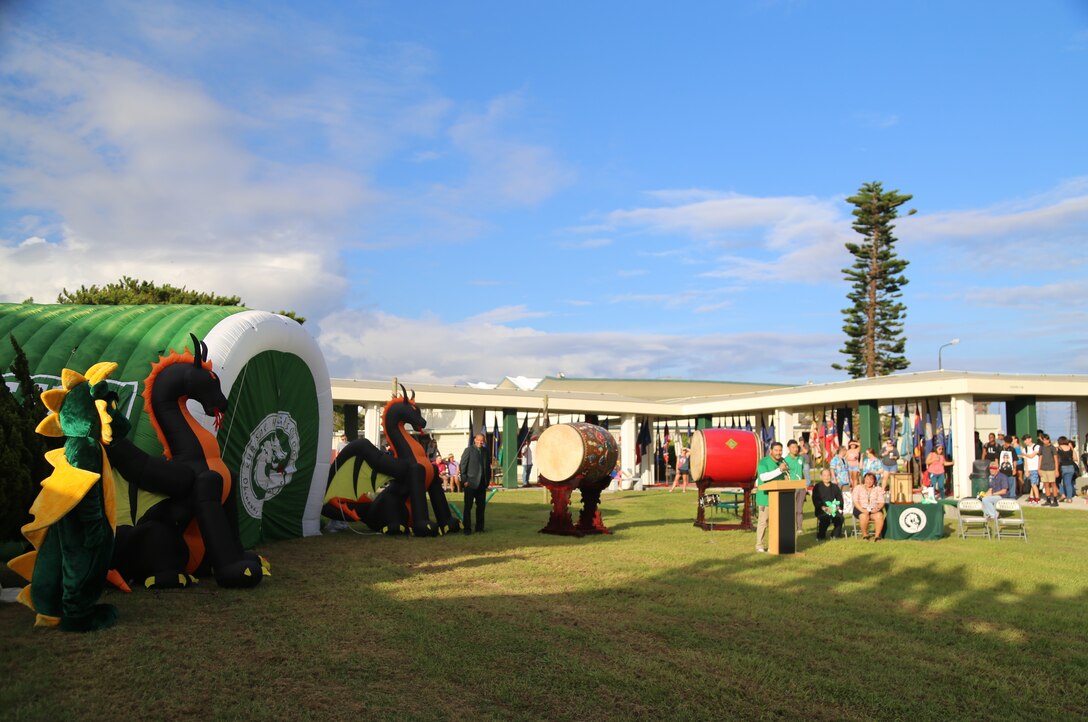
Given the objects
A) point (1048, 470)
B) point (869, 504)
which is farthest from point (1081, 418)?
point (869, 504)

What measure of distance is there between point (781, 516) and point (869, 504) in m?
2.54

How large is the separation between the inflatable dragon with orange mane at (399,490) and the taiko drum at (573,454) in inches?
67.4

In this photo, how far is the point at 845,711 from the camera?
4727 millimetres

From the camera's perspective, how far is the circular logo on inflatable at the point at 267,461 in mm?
10328

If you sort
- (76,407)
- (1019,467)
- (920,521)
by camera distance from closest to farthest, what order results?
1. (76,407)
2. (920,521)
3. (1019,467)

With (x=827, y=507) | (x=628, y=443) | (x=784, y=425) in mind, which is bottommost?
(x=827, y=507)

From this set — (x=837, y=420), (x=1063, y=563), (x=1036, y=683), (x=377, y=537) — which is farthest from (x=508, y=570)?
(x=837, y=420)

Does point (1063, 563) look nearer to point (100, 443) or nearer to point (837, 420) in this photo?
point (100, 443)

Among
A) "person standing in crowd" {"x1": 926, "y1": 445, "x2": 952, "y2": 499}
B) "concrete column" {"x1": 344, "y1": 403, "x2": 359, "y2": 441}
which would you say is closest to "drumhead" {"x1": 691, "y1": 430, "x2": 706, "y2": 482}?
"person standing in crowd" {"x1": 926, "y1": 445, "x2": 952, "y2": 499}

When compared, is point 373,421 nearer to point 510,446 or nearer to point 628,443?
point 510,446

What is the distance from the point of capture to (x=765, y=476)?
11.6 m

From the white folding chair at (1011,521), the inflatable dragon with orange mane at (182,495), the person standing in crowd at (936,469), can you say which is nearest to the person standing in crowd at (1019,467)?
the person standing in crowd at (936,469)

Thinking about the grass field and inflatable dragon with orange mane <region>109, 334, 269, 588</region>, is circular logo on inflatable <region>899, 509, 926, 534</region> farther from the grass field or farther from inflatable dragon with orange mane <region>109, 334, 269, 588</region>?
inflatable dragon with orange mane <region>109, 334, 269, 588</region>

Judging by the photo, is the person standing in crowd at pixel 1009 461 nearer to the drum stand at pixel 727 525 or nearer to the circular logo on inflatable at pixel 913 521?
the circular logo on inflatable at pixel 913 521
